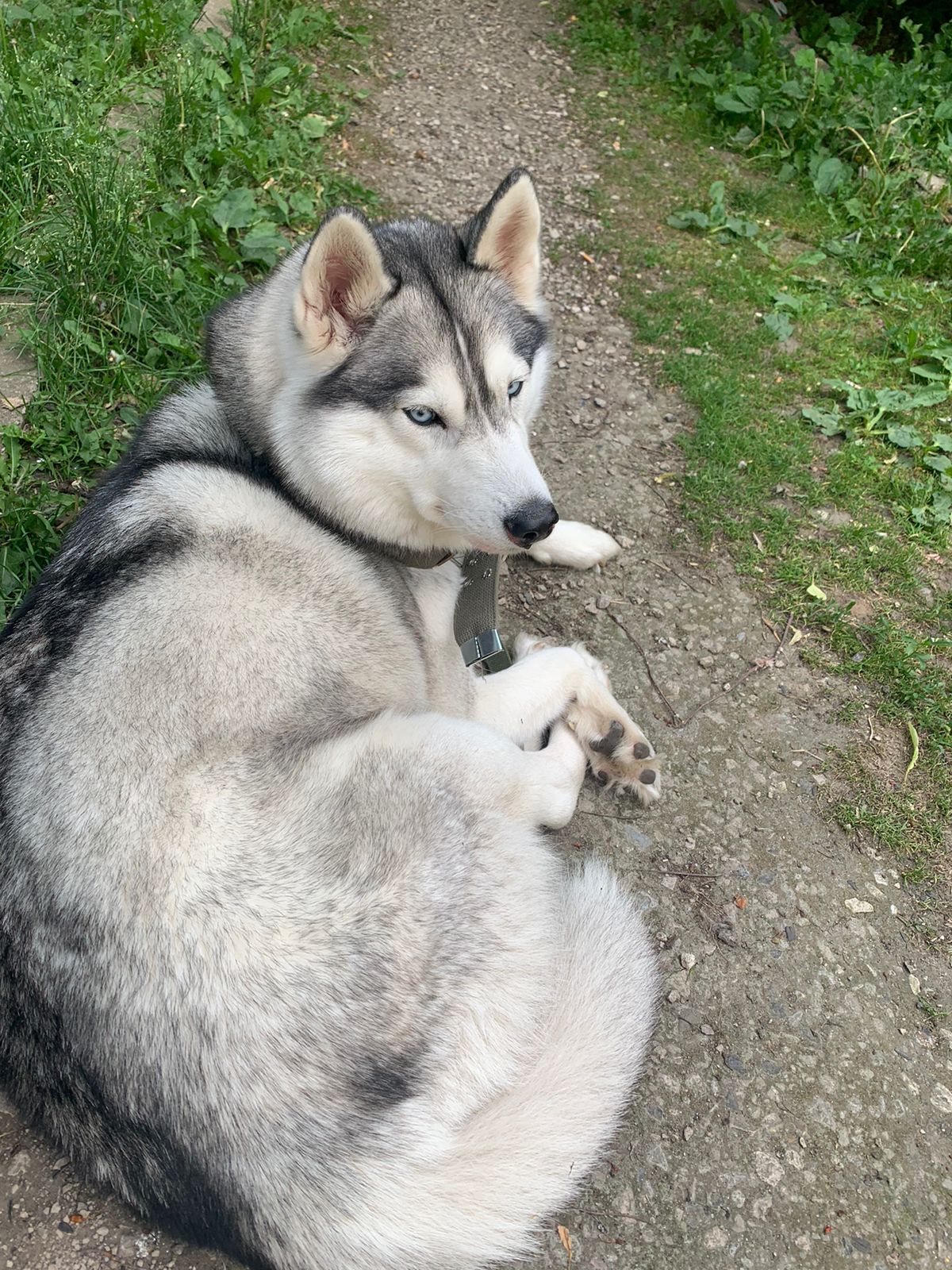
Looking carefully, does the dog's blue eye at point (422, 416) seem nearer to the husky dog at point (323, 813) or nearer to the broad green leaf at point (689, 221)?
the husky dog at point (323, 813)

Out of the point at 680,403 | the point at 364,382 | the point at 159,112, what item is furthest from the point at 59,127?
the point at 680,403

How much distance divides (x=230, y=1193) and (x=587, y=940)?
1.16 m

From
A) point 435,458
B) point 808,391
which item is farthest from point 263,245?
point 808,391

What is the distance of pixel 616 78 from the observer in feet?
23.0

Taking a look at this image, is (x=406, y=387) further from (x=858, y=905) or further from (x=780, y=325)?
(x=780, y=325)

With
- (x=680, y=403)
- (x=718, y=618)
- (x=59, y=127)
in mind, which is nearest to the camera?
(x=718, y=618)

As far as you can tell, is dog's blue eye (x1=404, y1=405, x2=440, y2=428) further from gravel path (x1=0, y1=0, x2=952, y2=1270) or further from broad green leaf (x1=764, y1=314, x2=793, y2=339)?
broad green leaf (x1=764, y1=314, x2=793, y2=339)

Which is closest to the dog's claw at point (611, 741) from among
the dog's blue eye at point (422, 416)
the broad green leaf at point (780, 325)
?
the dog's blue eye at point (422, 416)

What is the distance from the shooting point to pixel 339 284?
9.68ft

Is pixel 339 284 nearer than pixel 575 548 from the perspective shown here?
Yes

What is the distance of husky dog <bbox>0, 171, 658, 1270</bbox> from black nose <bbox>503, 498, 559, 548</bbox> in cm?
1

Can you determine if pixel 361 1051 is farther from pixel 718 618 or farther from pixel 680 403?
pixel 680 403

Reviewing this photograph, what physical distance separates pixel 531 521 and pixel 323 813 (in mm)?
1086

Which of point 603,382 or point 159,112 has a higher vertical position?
point 159,112
